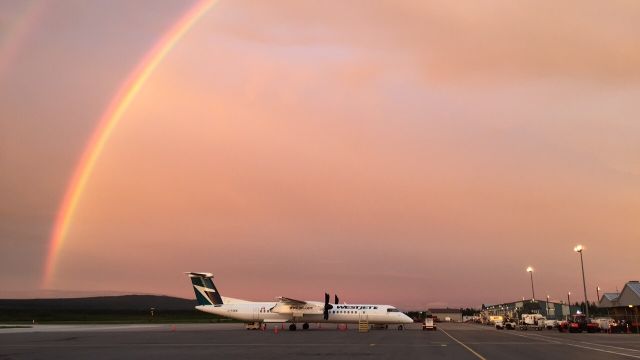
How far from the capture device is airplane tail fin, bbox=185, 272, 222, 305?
7462 centimetres

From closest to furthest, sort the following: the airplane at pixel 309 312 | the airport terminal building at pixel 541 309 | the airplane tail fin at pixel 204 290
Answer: the airplane at pixel 309 312 < the airplane tail fin at pixel 204 290 < the airport terminal building at pixel 541 309

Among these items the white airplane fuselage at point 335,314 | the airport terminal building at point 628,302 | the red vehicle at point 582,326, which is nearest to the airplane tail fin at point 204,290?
the white airplane fuselage at point 335,314

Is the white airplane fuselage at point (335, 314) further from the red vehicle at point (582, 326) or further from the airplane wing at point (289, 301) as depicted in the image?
the red vehicle at point (582, 326)

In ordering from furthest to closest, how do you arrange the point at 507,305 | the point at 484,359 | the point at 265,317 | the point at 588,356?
the point at 507,305
the point at 265,317
the point at 588,356
the point at 484,359

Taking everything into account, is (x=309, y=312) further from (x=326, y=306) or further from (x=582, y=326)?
(x=582, y=326)

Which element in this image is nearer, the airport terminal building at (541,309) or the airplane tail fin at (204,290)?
the airplane tail fin at (204,290)

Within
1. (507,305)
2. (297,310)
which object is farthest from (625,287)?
(507,305)

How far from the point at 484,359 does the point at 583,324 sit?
159 feet

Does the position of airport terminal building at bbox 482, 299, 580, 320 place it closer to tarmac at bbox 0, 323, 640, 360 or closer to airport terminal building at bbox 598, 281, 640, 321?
airport terminal building at bbox 598, 281, 640, 321

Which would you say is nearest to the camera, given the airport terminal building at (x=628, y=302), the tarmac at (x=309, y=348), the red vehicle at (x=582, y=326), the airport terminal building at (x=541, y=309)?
the tarmac at (x=309, y=348)

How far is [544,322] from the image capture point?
86.0 m

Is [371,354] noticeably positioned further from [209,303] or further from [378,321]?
[209,303]

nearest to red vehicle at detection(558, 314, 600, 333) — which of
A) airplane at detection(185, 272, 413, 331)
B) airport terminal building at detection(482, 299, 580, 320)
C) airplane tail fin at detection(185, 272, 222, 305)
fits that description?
airplane at detection(185, 272, 413, 331)

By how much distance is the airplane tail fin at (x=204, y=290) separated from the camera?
74.6m
